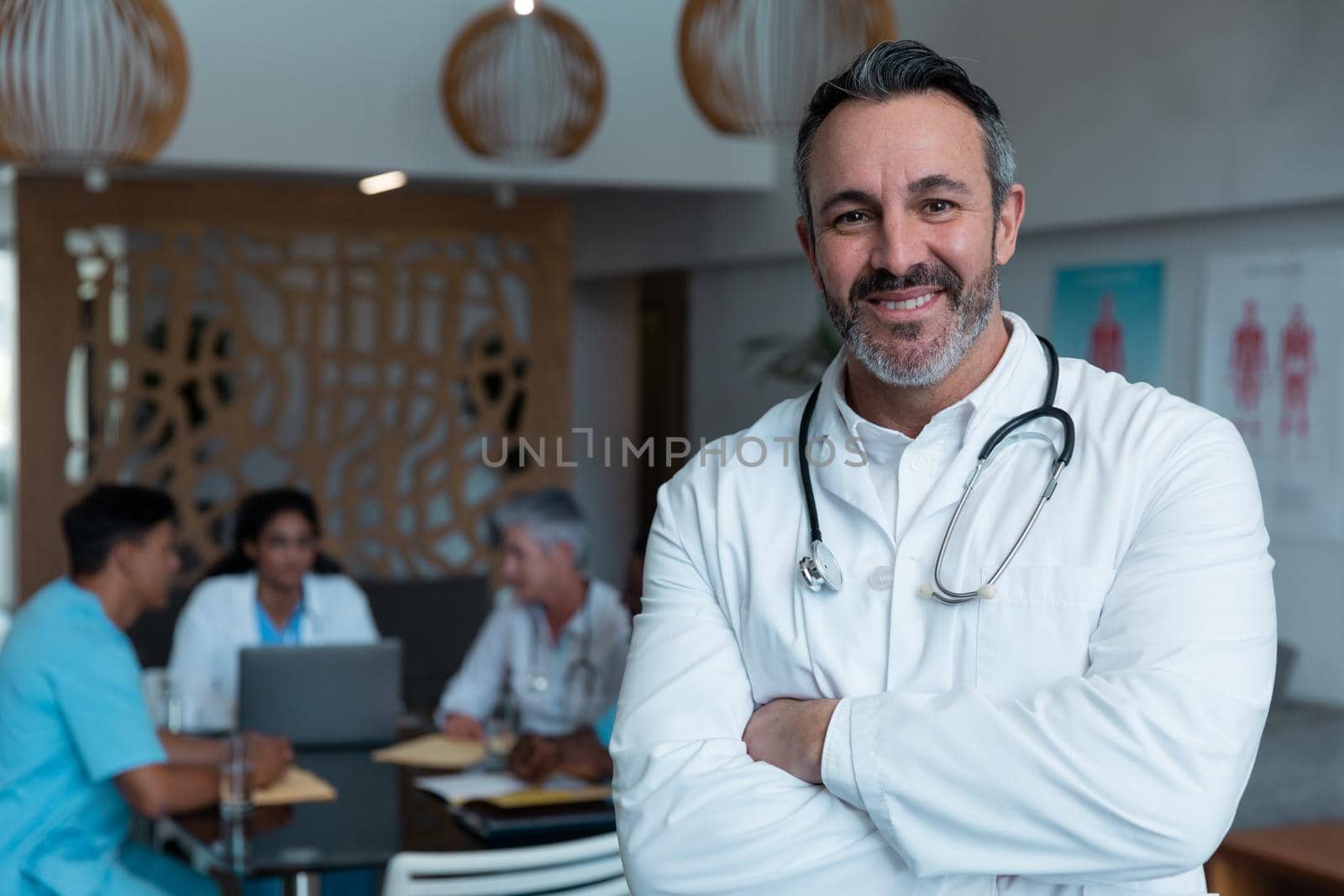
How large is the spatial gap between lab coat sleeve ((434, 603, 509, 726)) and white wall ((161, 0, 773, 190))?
197cm

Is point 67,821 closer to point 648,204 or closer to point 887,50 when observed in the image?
point 887,50

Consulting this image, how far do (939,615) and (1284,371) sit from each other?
117 inches

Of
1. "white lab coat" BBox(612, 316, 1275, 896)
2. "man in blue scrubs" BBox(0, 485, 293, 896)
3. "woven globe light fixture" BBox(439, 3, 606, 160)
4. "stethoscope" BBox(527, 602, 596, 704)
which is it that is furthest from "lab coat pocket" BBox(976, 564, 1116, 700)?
"woven globe light fixture" BBox(439, 3, 606, 160)

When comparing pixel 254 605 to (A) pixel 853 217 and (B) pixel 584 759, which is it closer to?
(B) pixel 584 759

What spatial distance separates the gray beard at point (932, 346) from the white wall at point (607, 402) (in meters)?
6.09

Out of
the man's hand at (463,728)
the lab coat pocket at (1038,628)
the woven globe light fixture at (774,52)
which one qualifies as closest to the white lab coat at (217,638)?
the man's hand at (463,728)

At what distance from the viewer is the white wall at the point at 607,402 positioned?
7.68 m

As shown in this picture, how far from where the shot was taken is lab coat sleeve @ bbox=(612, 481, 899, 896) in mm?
1312

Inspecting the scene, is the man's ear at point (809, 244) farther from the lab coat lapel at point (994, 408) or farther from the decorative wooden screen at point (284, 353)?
the decorative wooden screen at point (284, 353)

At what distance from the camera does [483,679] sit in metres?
3.88

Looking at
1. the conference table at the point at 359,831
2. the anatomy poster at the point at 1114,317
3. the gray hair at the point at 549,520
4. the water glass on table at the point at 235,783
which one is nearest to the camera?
the conference table at the point at 359,831

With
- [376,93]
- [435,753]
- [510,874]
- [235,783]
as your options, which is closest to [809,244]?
[510,874]

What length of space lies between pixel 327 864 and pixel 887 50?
1.76 m

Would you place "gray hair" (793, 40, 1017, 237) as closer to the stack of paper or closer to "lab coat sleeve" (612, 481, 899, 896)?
"lab coat sleeve" (612, 481, 899, 896)
